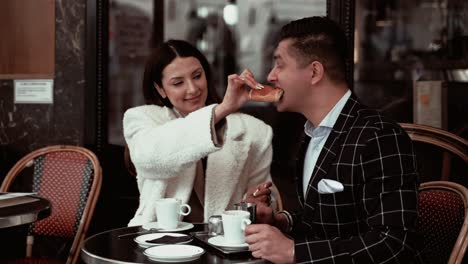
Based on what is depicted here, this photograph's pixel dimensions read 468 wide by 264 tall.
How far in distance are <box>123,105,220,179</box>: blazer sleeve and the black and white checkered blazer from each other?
579 millimetres

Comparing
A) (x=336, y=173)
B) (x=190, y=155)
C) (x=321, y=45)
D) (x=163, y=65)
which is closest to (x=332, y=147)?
(x=336, y=173)

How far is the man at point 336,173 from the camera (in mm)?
1827

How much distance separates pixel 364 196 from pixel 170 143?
3.23 ft

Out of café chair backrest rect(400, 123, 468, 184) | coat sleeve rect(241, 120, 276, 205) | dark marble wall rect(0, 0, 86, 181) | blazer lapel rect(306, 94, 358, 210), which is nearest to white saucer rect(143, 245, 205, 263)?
blazer lapel rect(306, 94, 358, 210)

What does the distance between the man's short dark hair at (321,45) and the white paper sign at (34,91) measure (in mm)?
2171

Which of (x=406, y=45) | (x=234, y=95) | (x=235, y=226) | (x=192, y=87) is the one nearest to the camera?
(x=235, y=226)

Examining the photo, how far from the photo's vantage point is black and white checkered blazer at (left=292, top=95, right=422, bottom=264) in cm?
182

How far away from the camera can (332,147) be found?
204cm

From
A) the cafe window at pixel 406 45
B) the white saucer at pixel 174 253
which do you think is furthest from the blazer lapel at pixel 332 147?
the cafe window at pixel 406 45

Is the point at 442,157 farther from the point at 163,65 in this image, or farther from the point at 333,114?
the point at 163,65

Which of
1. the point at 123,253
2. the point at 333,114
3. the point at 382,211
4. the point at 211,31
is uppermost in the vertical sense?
the point at 211,31

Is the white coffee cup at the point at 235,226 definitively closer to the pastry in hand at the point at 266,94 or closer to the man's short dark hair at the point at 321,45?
the pastry in hand at the point at 266,94

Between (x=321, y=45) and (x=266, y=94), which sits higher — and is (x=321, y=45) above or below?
above

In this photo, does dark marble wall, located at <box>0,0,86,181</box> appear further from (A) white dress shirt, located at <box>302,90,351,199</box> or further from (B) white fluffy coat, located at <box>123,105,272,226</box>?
(A) white dress shirt, located at <box>302,90,351,199</box>
